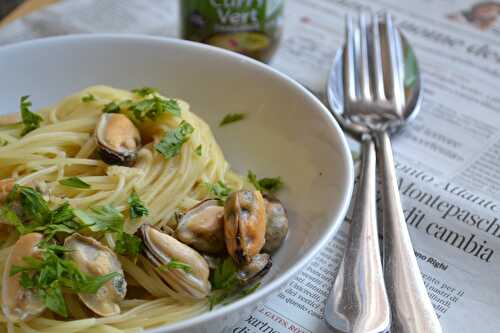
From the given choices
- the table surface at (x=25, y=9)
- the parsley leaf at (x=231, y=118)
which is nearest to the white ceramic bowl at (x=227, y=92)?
the parsley leaf at (x=231, y=118)

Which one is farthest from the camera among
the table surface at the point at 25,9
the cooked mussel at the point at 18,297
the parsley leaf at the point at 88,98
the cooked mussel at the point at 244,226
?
the table surface at the point at 25,9

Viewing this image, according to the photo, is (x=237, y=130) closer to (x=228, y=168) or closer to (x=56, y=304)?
(x=228, y=168)

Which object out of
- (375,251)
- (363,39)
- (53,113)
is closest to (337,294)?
(375,251)

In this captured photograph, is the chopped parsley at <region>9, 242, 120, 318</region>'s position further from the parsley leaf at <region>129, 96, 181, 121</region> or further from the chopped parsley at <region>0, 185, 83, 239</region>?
the parsley leaf at <region>129, 96, 181, 121</region>

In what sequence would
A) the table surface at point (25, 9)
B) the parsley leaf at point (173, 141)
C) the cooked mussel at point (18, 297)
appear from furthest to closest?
the table surface at point (25, 9)
the parsley leaf at point (173, 141)
the cooked mussel at point (18, 297)

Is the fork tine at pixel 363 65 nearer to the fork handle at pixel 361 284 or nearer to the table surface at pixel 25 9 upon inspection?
the fork handle at pixel 361 284

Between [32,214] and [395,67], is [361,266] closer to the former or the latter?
[32,214]

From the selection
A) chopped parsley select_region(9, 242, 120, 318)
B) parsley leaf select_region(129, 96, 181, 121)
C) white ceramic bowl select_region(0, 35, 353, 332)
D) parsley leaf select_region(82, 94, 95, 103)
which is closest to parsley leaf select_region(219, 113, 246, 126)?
white ceramic bowl select_region(0, 35, 353, 332)
